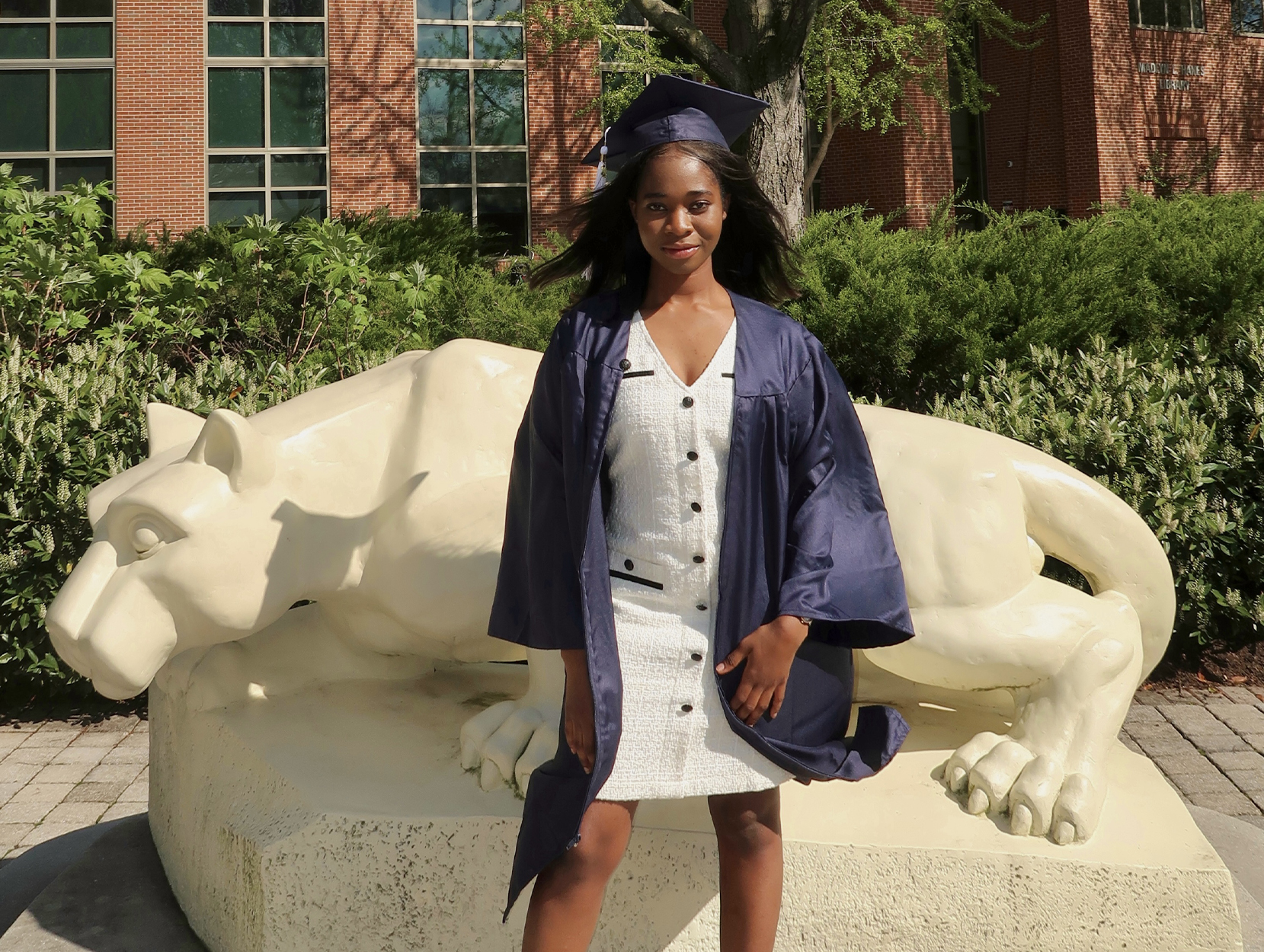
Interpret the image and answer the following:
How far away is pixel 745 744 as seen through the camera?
1930 mm

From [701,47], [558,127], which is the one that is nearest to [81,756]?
[701,47]

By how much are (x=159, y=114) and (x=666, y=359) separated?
19.0m

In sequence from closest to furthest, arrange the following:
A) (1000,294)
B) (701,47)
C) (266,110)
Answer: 1. (1000,294)
2. (701,47)
3. (266,110)

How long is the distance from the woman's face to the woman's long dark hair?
0.07 metres

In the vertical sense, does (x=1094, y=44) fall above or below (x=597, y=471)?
above

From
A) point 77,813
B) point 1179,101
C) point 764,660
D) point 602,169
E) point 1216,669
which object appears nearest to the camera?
point 764,660

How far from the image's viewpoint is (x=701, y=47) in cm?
1116

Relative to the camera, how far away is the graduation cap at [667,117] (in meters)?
1.98

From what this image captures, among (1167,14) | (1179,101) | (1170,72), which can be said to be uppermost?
(1167,14)

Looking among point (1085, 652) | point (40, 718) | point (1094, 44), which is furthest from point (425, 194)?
point (1085, 652)

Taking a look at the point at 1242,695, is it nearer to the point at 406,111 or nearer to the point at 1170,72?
the point at 406,111

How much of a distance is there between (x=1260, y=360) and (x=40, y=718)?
21.1 ft

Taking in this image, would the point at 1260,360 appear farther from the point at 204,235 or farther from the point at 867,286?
the point at 204,235

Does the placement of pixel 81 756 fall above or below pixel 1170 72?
below
